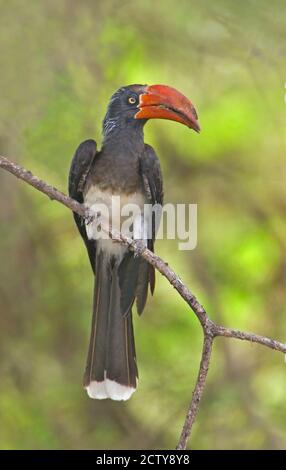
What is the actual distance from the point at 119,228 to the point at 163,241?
178 cm

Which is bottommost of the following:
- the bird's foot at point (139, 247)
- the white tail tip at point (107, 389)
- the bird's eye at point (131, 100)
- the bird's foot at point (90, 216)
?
A: the white tail tip at point (107, 389)

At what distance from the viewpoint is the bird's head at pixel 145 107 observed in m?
5.33

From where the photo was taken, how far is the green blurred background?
21.5 feet

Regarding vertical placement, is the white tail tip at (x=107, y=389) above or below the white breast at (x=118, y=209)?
below

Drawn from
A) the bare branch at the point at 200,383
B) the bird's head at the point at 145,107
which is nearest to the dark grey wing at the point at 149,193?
the bird's head at the point at 145,107

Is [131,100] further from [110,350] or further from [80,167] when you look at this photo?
[110,350]

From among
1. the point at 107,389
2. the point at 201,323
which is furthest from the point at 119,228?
the point at 201,323

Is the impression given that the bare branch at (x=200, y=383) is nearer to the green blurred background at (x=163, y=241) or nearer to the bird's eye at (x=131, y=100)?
the bird's eye at (x=131, y=100)

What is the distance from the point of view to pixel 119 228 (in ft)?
18.2

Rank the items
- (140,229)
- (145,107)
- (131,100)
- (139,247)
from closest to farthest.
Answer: (139,247)
(140,229)
(145,107)
(131,100)

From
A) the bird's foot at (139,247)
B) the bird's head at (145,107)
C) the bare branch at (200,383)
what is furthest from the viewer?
the bird's head at (145,107)

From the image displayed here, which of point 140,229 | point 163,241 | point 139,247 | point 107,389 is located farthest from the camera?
point 163,241

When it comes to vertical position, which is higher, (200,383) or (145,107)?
(145,107)
